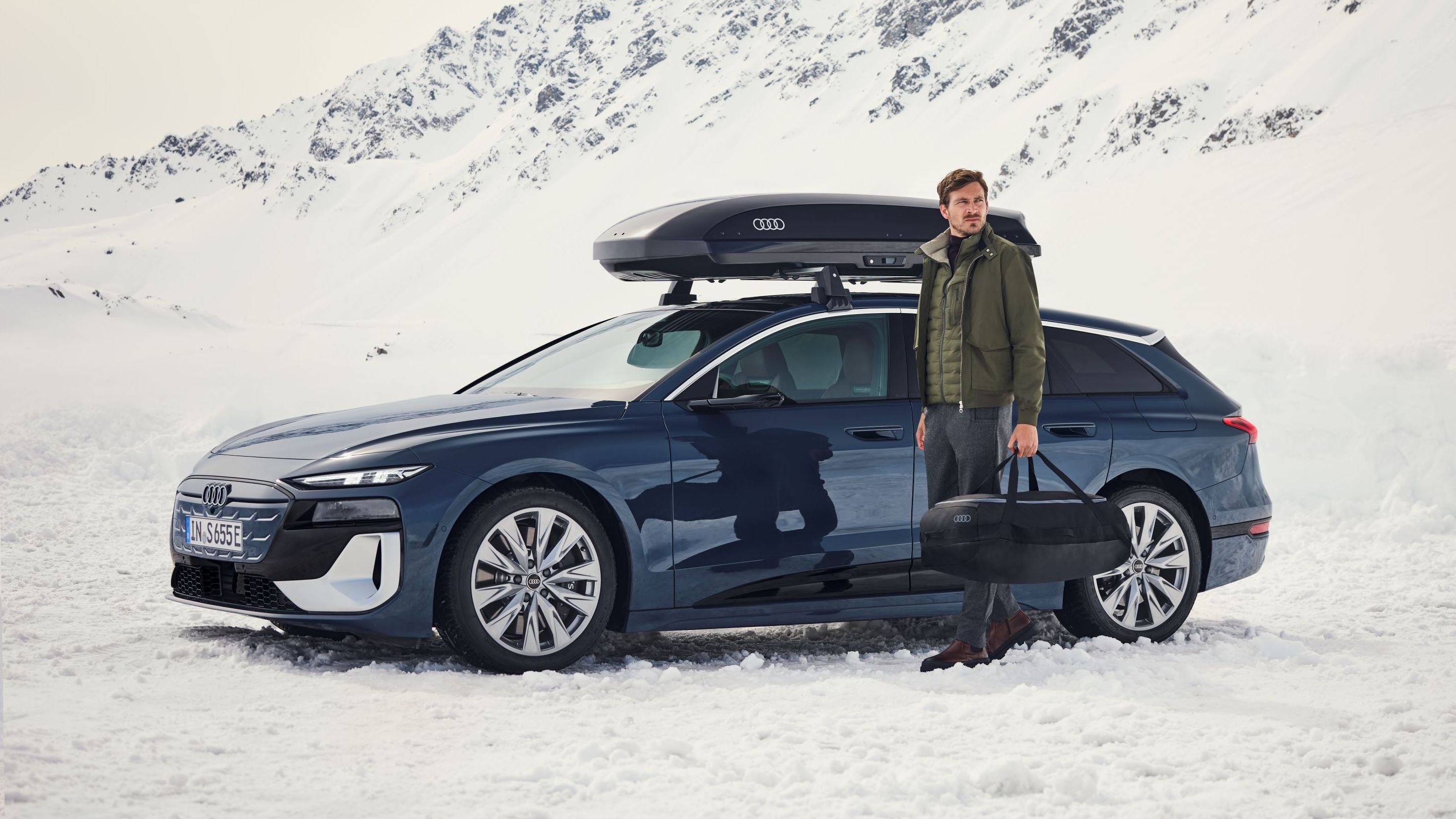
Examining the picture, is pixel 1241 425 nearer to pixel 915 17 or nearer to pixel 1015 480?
pixel 1015 480

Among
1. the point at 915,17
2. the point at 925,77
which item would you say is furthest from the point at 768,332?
the point at 915,17

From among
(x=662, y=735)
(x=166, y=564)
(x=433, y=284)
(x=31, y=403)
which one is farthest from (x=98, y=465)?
(x=433, y=284)

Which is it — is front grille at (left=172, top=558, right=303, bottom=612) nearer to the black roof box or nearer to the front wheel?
the black roof box

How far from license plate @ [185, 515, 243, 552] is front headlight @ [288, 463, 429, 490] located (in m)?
0.35

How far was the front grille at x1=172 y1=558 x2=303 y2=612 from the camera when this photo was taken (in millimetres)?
5316

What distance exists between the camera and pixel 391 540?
5223 millimetres

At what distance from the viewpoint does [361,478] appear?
17.3ft

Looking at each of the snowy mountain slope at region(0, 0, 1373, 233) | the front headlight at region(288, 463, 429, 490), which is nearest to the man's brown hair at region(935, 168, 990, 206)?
the front headlight at region(288, 463, 429, 490)

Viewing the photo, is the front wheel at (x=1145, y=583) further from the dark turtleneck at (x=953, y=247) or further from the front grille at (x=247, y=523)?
the front grille at (x=247, y=523)

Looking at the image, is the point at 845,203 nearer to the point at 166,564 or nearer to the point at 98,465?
the point at 166,564

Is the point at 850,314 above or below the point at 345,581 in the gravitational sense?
above

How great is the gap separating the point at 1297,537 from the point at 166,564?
7.25 metres

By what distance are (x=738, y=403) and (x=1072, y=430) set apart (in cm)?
162

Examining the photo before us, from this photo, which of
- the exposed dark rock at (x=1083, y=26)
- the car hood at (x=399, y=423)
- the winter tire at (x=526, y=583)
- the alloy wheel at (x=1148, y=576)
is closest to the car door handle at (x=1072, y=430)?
the alloy wheel at (x=1148, y=576)
